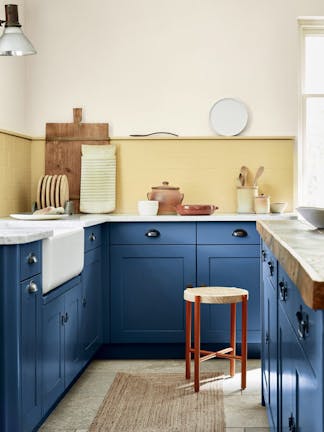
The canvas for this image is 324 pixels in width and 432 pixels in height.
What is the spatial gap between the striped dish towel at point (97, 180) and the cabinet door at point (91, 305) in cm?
65

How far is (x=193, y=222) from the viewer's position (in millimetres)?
4391

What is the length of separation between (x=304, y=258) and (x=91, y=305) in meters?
2.62

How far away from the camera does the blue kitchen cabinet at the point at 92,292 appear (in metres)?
3.88

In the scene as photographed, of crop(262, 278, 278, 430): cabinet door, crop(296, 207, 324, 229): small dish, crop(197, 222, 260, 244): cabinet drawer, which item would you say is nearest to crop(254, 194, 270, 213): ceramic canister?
crop(197, 222, 260, 244): cabinet drawer

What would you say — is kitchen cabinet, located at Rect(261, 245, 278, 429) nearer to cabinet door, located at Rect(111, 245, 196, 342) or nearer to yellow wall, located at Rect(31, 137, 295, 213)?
cabinet door, located at Rect(111, 245, 196, 342)

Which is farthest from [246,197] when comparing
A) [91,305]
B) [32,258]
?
[32,258]

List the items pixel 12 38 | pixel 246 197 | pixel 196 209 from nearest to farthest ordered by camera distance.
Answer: pixel 12 38
pixel 196 209
pixel 246 197

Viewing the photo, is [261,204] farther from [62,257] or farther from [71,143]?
[62,257]

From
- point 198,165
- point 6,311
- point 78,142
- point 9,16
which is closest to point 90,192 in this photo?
point 78,142

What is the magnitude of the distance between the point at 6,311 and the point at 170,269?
78.7 inches

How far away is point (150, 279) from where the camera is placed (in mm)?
4414

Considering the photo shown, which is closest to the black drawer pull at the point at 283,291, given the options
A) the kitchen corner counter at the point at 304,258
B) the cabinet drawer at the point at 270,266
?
the kitchen corner counter at the point at 304,258

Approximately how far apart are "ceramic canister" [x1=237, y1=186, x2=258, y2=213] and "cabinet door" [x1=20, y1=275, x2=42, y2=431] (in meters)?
2.27

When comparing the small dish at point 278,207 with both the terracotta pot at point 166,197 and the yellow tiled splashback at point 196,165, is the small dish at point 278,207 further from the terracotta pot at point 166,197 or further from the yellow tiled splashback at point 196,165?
the terracotta pot at point 166,197
